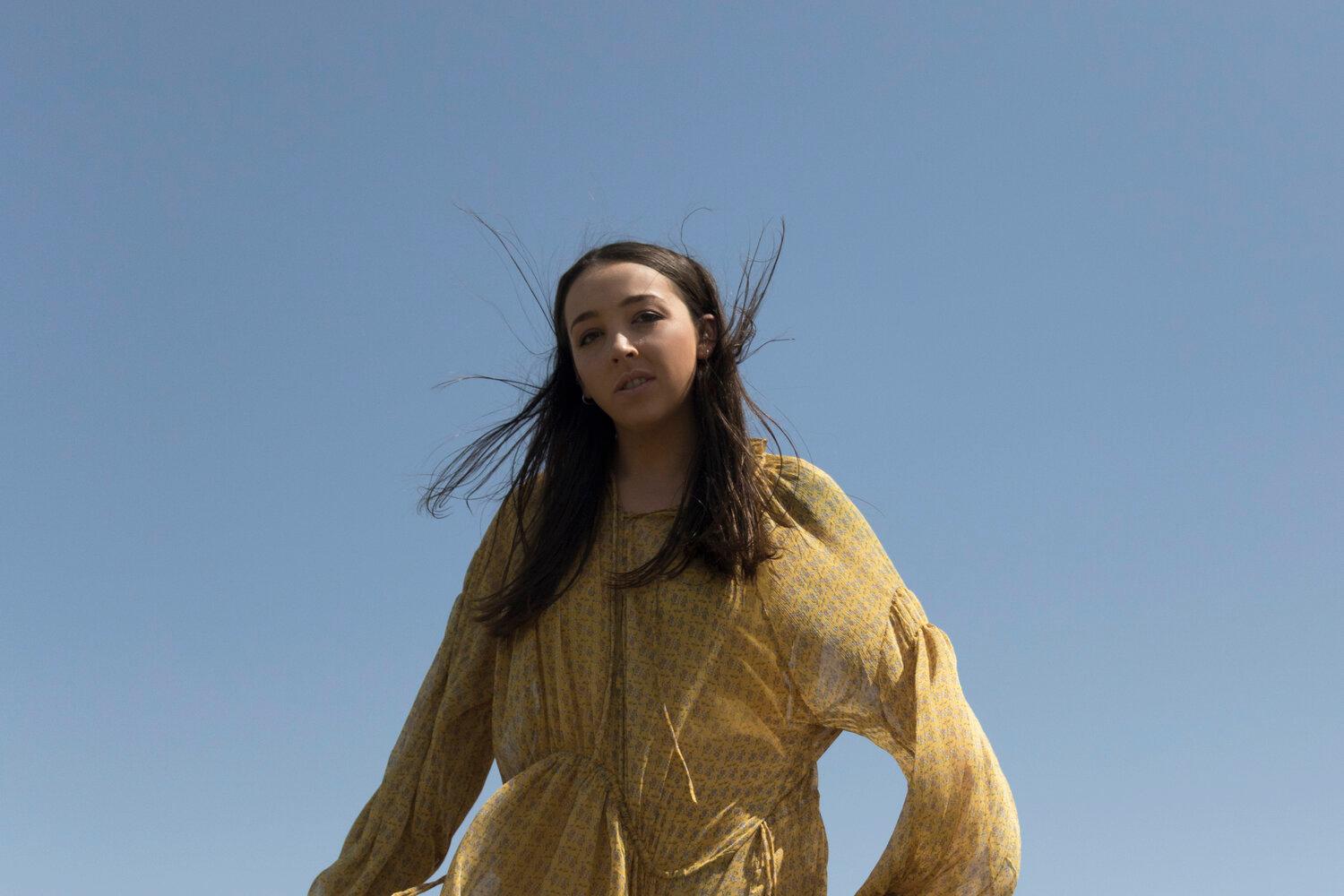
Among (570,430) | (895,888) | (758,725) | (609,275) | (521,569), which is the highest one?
(609,275)

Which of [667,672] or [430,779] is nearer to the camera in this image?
[667,672]

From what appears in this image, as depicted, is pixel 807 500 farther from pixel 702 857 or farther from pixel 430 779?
pixel 430 779

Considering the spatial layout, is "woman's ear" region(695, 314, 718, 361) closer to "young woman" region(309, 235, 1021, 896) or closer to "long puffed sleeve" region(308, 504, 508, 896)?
"young woman" region(309, 235, 1021, 896)

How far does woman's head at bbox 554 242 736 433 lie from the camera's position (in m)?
4.43

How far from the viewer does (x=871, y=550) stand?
445 cm

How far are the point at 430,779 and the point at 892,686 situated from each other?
1.27 meters

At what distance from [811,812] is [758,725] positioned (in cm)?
26

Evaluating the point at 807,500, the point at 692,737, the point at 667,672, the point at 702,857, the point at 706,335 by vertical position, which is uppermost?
the point at 706,335

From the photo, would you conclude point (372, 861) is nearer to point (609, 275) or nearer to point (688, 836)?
point (688, 836)

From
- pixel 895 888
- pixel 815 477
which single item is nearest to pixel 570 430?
pixel 815 477

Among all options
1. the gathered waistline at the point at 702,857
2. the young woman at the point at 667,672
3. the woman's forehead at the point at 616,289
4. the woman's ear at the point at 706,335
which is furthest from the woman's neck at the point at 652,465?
the gathered waistline at the point at 702,857

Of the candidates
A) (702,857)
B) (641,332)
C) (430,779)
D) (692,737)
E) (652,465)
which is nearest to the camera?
(702,857)

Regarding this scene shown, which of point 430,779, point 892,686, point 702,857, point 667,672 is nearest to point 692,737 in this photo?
point 667,672

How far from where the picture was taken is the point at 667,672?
419 centimetres
